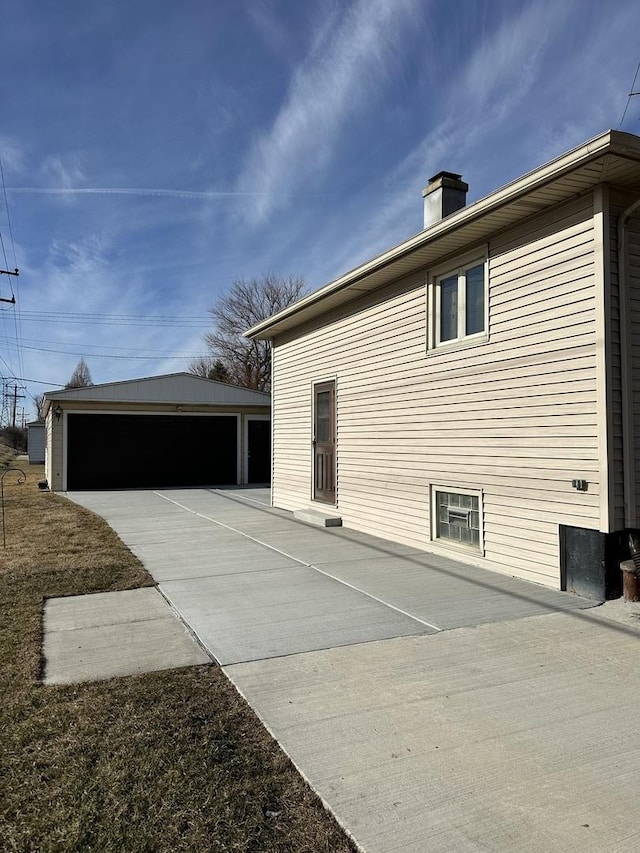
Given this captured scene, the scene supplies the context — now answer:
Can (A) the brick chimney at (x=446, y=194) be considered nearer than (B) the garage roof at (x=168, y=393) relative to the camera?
Yes

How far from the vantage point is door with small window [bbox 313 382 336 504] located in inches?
400

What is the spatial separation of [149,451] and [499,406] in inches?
534

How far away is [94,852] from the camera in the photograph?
1.98 metres

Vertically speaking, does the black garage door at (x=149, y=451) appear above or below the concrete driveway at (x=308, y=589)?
above

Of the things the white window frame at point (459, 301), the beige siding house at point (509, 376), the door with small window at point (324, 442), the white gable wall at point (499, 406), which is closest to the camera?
the beige siding house at point (509, 376)

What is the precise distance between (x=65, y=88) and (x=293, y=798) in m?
10.6

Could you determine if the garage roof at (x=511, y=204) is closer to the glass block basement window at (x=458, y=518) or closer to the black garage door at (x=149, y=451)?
the glass block basement window at (x=458, y=518)

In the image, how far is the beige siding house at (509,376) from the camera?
5.08 m

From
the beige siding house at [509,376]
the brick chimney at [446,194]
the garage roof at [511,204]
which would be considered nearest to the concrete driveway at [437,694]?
the beige siding house at [509,376]

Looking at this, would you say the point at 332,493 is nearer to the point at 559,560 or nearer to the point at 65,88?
the point at 559,560

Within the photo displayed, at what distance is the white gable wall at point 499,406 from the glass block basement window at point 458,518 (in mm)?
163

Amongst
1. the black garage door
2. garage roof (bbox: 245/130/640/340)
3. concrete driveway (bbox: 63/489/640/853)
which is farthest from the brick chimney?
the black garage door

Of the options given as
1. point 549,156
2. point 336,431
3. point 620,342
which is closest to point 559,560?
point 620,342

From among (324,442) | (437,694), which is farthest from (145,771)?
(324,442)
